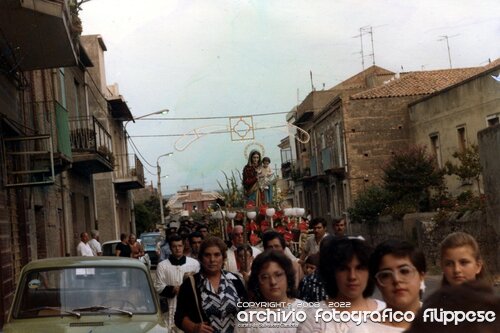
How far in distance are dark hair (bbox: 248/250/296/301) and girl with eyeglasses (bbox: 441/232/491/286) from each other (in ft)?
3.23

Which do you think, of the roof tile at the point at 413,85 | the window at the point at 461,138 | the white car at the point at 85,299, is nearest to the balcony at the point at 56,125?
the white car at the point at 85,299

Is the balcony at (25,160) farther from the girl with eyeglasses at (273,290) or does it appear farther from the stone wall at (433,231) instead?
the girl with eyeglasses at (273,290)

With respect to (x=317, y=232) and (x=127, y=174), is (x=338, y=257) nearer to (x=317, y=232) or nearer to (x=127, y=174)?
(x=317, y=232)

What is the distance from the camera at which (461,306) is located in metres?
1.78

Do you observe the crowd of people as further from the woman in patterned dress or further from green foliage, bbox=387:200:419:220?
green foliage, bbox=387:200:419:220

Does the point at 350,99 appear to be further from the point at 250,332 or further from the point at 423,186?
the point at 250,332

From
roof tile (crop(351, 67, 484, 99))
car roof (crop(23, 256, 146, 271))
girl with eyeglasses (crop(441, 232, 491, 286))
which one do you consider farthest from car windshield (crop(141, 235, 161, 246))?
girl with eyeglasses (crop(441, 232, 491, 286))

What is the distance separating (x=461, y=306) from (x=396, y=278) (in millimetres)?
1483

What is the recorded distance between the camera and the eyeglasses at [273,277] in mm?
4312

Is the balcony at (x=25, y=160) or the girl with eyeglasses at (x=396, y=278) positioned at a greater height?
the balcony at (x=25, y=160)

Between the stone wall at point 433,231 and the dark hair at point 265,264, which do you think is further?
the stone wall at point 433,231

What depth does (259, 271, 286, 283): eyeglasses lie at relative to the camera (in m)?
4.31

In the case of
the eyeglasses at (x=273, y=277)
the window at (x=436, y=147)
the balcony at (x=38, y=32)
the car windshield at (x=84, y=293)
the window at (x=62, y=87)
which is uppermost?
the window at (x=62, y=87)

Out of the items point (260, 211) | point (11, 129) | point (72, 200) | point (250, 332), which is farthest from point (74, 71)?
point (250, 332)
